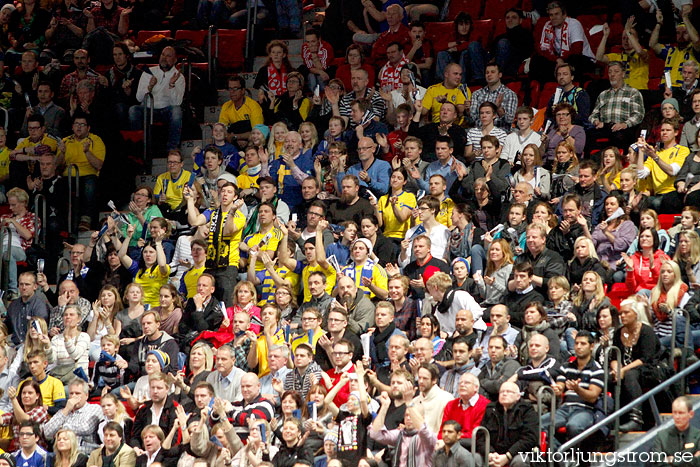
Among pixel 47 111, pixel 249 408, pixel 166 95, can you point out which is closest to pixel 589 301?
pixel 249 408

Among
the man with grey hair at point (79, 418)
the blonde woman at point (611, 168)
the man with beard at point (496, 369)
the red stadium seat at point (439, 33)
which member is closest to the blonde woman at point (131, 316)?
the man with grey hair at point (79, 418)

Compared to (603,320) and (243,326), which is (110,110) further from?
(603,320)

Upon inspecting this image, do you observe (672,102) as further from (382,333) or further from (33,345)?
(33,345)

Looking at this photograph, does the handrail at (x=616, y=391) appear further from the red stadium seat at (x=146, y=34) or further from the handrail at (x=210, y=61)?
the red stadium seat at (x=146, y=34)

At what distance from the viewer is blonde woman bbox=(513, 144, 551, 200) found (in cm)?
1301

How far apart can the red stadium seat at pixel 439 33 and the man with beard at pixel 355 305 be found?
16.8 feet

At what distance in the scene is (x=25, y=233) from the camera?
47.3 ft

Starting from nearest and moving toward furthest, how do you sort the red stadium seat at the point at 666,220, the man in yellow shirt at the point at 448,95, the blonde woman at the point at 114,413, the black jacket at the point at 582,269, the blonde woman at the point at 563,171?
the blonde woman at the point at 114,413
the black jacket at the point at 582,269
the red stadium seat at the point at 666,220
the blonde woman at the point at 563,171
the man in yellow shirt at the point at 448,95

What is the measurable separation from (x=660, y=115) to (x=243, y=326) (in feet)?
16.5

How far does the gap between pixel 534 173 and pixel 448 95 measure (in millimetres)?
2259

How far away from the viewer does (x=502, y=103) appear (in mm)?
14711

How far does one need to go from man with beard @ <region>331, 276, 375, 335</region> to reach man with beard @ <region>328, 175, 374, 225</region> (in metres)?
1.40

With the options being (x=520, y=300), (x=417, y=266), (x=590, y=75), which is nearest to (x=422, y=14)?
(x=590, y=75)

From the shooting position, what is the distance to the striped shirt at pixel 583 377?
992 cm
